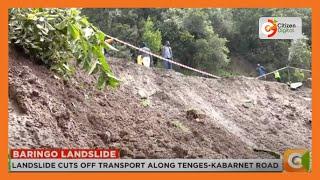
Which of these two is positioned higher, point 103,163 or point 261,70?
point 261,70

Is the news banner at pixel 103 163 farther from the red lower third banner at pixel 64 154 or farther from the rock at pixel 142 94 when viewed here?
the rock at pixel 142 94

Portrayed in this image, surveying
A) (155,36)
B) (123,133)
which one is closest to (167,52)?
(155,36)

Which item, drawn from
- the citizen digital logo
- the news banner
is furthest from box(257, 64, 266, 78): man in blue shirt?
the news banner

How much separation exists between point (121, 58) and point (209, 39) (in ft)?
4.96

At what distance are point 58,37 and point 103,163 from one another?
1.68 m

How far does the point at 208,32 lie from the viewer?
8367 mm

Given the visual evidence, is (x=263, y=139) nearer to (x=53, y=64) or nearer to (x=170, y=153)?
(x=170, y=153)

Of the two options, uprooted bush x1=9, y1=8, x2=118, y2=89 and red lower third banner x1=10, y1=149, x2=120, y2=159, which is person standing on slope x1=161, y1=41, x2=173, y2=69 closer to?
uprooted bush x1=9, y1=8, x2=118, y2=89

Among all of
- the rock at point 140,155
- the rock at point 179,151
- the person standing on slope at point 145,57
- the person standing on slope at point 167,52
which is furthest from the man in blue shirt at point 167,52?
the rock at point 140,155

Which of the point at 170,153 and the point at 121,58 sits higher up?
the point at 121,58

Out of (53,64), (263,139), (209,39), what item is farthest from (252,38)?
(53,64)

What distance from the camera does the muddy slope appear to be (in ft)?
23.7

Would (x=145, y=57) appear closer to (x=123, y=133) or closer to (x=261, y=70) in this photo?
(x=261, y=70)

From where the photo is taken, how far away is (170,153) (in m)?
7.42
